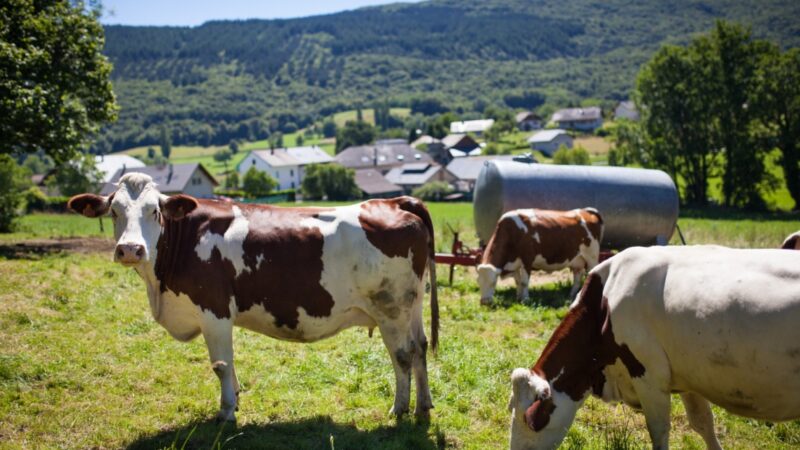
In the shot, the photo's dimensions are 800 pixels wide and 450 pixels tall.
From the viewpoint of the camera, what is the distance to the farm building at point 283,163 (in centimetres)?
11488

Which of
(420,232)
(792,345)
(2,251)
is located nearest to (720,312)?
(792,345)

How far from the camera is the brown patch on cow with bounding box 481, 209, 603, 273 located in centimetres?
1372

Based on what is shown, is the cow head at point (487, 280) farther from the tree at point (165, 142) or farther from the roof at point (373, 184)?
the tree at point (165, 142)

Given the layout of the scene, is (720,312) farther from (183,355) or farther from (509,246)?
(509,246)

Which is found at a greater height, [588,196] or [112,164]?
[588,196]

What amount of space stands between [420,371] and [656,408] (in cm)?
273

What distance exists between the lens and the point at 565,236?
14.3 meters

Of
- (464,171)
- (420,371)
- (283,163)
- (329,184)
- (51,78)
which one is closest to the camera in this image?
(420,371)

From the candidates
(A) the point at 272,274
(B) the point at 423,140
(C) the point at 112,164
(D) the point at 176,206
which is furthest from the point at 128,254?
(B) the point at 423,140

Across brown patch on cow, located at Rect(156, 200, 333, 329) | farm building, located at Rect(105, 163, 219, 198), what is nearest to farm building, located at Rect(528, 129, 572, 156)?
farm building, located at Rect(105, 163, 219, 198)

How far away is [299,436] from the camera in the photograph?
652cm

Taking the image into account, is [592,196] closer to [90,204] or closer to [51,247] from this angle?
[90,204]

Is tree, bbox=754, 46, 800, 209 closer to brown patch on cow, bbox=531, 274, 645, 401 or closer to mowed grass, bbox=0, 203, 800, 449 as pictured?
mowed grass, bbox=0, 203, 800, 449

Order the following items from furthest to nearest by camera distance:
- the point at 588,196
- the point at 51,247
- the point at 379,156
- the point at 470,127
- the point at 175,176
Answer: the point at 470,127, the point at 379,156, the point at 175,176, the point at 51,247, the point at 588,196
